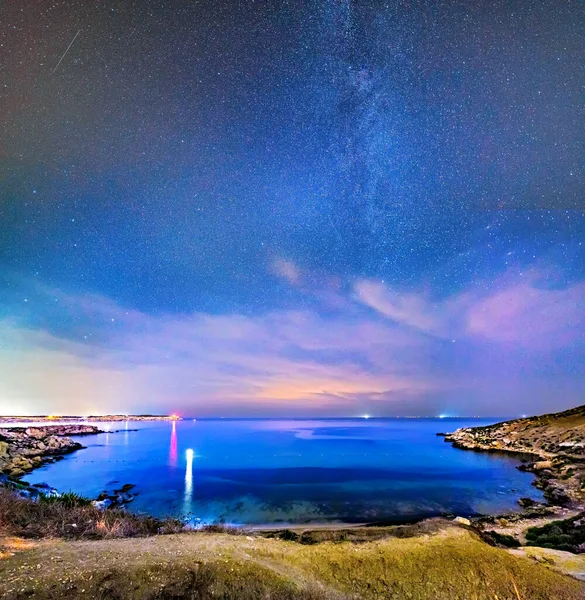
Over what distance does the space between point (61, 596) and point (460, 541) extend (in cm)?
1254

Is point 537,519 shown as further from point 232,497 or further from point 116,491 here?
point 116,491

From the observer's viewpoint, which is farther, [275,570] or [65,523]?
[65,523]

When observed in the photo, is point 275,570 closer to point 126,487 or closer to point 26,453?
point 126,487

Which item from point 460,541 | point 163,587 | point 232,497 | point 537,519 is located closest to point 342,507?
point 232,497

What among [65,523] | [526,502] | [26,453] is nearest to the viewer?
[65,523]

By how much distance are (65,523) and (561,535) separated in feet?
70.1

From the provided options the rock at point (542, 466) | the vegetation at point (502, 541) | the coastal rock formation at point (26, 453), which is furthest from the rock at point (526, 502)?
the coastal rock formation at point (26, 453)

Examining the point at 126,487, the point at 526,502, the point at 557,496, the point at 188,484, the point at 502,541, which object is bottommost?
→ the point at 188,484

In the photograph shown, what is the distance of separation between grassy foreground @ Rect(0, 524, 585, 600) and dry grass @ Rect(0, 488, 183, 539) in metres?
1.35

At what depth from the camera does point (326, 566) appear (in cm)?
1124

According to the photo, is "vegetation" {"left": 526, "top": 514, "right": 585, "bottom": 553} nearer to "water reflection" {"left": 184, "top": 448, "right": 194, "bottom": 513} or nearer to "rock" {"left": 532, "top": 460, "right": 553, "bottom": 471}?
"water reflection" {"left": 184, "top": 448, "right": 194, "bottom": 513}

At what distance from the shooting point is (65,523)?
13383 millimetres

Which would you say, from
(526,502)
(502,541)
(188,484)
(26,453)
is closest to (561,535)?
(502,541)

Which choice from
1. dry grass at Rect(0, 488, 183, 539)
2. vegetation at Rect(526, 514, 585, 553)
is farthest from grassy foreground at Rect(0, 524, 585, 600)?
vegetation at Rect(526, 514, 585, 553)
